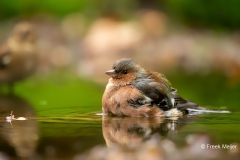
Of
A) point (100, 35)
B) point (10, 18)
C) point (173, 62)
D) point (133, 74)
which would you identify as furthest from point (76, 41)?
point (133, 74)

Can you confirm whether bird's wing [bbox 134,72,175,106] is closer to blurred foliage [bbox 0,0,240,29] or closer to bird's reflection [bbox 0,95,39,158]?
bird's reflection [bbox 0,95,39,158]

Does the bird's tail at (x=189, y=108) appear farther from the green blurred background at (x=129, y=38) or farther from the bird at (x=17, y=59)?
the bird at (x=17, y=59)

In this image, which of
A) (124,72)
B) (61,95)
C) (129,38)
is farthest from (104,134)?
(129,38)

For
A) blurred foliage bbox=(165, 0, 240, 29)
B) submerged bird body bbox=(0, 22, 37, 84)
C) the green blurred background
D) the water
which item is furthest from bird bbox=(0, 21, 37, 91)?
blurred foliage bbox=(165, 0, 240, 29)

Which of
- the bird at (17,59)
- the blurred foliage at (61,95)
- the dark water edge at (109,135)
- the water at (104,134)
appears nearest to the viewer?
the water at (104,134)

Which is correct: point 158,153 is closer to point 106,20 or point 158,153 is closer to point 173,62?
point 173,62

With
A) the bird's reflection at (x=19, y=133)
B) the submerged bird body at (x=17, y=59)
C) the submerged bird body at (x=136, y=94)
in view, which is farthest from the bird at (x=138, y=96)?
the submerged bird body at (x=17, y=59)

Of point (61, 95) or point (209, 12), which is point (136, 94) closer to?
point (61, 95)
